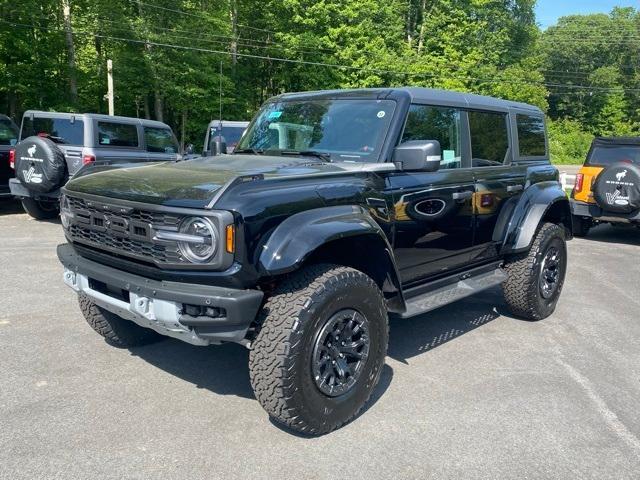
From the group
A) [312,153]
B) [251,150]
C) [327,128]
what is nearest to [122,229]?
[312,153]

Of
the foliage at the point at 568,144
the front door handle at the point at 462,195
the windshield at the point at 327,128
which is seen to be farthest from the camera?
the foliage at the point at 568,144

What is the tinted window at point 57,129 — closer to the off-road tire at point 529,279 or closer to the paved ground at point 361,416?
the paved ground at point 361,416

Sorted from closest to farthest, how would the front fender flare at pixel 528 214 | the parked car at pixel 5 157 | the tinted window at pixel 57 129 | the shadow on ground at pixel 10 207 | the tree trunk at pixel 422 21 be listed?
the front fender flare at pixel 528 214 → the tinted window at pixel 57 129 → the parked car at pixel 5 157 → the shadow on ground at pixel 10 207 → the tree trunk at pixel 422 21

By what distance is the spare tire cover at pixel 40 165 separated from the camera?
332 inches

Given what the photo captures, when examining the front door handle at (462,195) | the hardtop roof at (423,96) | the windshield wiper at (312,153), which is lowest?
the front door handle at (462,195)

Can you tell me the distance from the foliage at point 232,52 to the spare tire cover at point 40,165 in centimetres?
548

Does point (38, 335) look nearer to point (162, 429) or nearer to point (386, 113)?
point (162, 429)

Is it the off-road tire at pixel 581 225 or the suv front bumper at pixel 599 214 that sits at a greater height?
the suv front bumper at pixel 599 214

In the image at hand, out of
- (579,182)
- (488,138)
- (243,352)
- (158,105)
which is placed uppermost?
(488,138)

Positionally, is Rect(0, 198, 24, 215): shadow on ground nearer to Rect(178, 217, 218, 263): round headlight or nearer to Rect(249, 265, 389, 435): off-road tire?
Rect(178, 217, 218, 263): round headlight

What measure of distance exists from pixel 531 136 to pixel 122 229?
4166 millimetres

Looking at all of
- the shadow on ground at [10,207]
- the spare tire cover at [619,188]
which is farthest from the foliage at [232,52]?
the spare tire cover at [619,188]

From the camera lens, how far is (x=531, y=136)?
5598 mm

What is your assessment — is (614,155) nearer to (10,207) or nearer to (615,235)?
(615,235)
